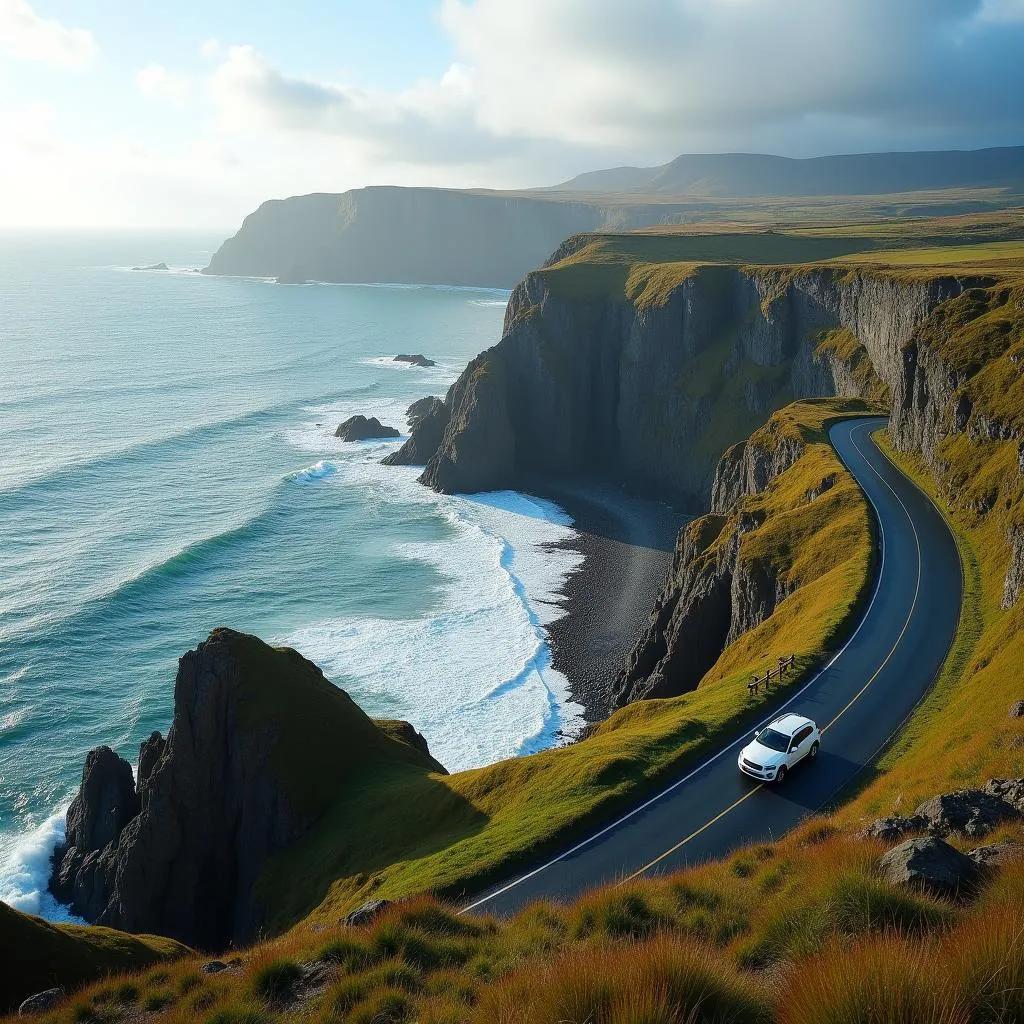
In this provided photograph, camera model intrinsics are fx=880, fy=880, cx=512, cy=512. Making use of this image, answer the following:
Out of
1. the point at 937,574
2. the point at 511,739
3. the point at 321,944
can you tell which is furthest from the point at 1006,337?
the point at 321,944

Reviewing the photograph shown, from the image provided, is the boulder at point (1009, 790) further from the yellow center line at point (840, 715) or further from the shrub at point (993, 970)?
the shrub at point (993, 970)

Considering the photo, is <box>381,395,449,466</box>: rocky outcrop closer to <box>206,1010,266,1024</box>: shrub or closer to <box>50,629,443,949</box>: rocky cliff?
<box>50,629,443,949</box>: rocky cliff

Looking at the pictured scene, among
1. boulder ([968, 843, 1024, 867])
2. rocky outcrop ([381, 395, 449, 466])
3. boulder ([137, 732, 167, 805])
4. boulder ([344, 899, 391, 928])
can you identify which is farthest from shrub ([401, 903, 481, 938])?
rocky outcrop ([381, 395, 449, 466])

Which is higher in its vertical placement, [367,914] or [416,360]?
[416,360]

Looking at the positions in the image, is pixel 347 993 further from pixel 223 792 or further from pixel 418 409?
pixel 418 409

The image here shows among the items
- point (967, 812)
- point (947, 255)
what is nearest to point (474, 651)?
point (967, 812)

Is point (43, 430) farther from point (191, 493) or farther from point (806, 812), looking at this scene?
point (806, 812)
